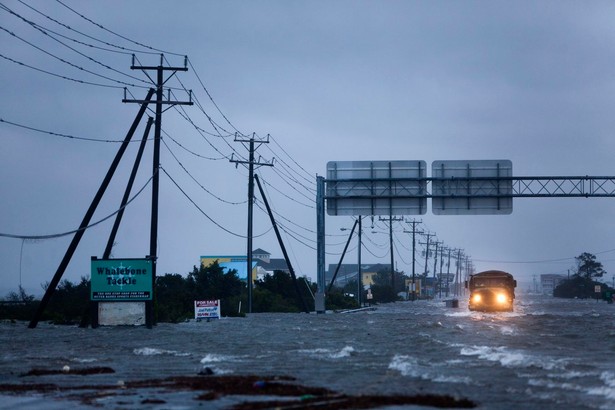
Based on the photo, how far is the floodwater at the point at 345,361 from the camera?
52.4 feet

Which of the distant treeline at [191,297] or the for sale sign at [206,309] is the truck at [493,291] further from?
the for sale sign at [206,309]

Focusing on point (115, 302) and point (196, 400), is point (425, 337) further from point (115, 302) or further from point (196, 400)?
point (196, 400)

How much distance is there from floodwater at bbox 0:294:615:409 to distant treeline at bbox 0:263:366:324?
1134 cm

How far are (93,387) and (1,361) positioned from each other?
25.5 feet

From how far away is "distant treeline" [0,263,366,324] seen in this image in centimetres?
5291

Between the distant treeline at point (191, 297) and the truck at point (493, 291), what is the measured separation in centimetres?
1227

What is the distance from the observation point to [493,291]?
247ft

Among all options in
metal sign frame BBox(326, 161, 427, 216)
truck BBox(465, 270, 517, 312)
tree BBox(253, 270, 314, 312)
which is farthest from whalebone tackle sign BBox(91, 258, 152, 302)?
truck BBox(465, 270, 517, 312)

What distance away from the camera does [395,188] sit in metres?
54.2

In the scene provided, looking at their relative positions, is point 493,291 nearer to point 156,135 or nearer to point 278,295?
point 278,295

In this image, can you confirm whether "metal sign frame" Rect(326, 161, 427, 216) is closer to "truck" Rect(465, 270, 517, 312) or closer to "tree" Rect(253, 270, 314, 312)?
"tree" Rect(253, 270, 314, 312)

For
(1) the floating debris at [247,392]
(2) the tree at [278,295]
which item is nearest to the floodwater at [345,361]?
(1) the floating debris at [247,392]

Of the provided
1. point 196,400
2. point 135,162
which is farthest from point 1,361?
point 135,162

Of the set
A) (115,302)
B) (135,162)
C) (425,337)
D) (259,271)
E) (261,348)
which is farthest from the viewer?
(259,271)
